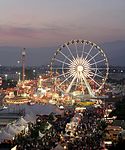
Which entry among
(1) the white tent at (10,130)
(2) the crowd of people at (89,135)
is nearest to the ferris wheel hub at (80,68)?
(2) the crowd of people at (89,135)

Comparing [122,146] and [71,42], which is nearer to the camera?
[122,146]

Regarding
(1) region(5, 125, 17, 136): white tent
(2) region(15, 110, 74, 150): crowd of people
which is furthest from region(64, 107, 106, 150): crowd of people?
(1) region(5, 125, 17, 136): white tent

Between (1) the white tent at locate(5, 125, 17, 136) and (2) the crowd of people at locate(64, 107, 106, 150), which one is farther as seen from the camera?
(1) the white tent at locate(5, 125, 17, 136)

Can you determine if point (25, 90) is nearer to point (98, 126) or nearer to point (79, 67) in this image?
point (79, 67)

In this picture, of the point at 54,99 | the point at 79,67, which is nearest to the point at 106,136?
the point at 79,67

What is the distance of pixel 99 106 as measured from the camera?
4578 cm

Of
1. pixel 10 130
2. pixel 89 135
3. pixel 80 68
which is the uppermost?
pixel 80 68

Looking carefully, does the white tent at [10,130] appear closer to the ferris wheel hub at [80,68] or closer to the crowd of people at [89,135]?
the crowd of people at [89,135]

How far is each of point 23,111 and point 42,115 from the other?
5.74ft

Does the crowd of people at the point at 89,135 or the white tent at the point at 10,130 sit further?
the white tent at the point at 10,130

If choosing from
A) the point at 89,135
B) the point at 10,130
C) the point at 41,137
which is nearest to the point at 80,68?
the point at 89,135

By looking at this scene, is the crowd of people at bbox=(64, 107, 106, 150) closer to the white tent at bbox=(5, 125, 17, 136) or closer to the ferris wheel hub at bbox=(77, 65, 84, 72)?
the white tent at bbox=(5, 125, 17, 136)

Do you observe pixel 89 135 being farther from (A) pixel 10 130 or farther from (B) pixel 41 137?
(A) pixel 10 130

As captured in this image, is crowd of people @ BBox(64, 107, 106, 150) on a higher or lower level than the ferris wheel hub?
lower
